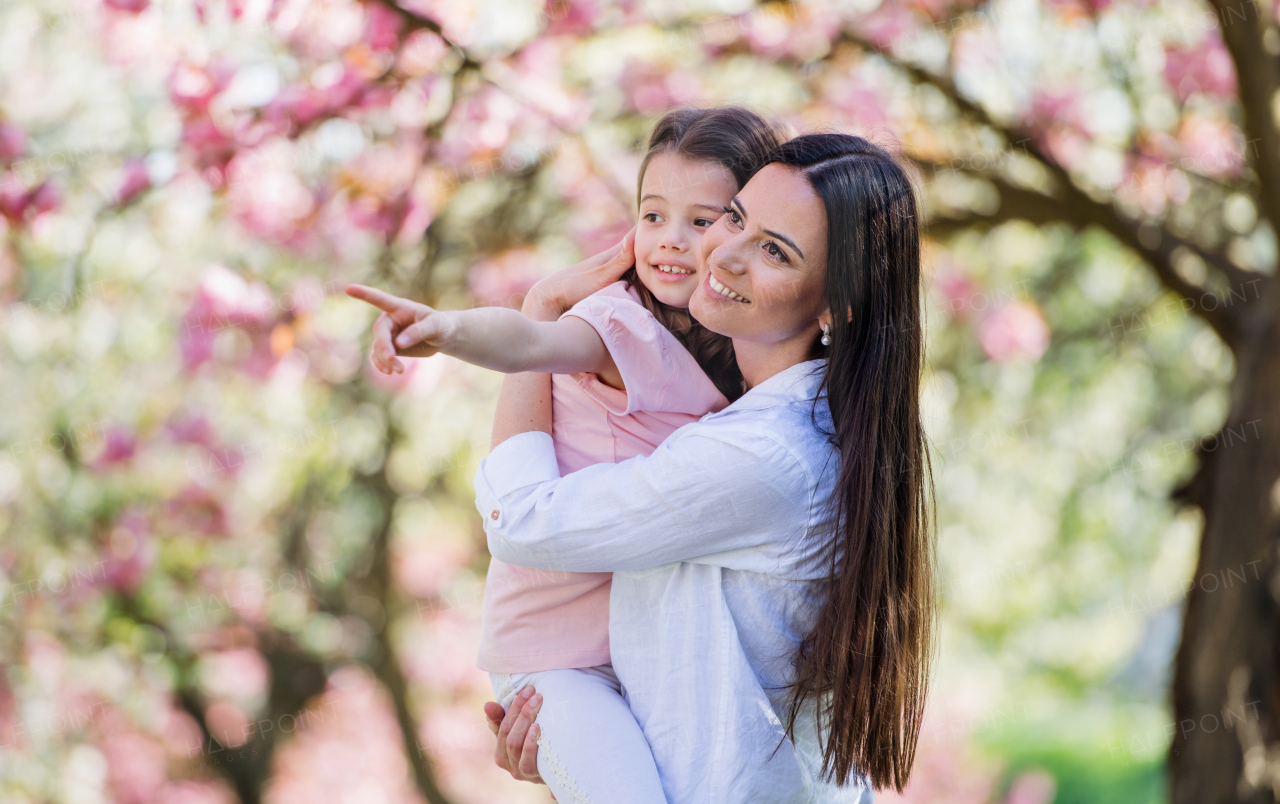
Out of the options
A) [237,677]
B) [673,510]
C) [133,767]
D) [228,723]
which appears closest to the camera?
[673,510]

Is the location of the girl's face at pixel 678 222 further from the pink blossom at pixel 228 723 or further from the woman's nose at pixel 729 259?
the pink blossom at pixel 228 723

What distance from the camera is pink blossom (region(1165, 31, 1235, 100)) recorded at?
11.7 ft

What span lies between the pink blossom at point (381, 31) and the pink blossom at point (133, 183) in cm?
66

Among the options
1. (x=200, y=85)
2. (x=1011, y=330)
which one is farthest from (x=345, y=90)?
(x=1011, y=330)

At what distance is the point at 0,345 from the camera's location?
11.8 feet

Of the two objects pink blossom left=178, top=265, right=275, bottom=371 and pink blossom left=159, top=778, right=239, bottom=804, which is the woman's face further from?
pink blossom left=159, top=778, right=239, bottom=804

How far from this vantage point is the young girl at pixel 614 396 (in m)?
1.32

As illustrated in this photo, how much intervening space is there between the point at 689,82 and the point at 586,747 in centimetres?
247

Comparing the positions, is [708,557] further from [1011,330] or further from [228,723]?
[228,723]

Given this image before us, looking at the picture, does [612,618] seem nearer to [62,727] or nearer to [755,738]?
[755,738]

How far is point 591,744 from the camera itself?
1321 mm

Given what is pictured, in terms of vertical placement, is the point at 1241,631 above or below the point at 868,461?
below

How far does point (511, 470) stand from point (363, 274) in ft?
6.62

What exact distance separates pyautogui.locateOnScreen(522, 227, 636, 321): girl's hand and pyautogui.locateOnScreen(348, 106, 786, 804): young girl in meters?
0.03
